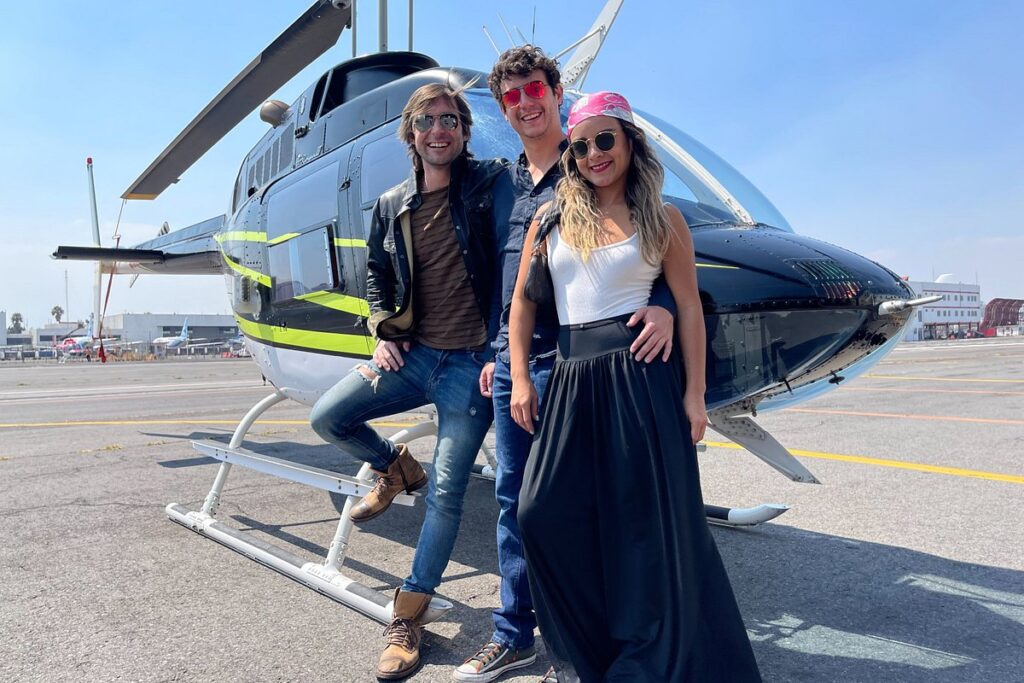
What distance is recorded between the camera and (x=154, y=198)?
26.2 feet

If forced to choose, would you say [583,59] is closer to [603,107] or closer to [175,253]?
[603,107]

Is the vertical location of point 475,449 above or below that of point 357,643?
above

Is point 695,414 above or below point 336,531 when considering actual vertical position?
above

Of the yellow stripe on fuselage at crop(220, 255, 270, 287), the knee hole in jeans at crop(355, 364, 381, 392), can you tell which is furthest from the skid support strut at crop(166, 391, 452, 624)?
the yellow stripe on fuselage at crop(220, 255, 270, 287)

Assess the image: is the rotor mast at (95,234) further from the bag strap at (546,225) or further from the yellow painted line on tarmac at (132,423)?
the bag strap at (546,225)

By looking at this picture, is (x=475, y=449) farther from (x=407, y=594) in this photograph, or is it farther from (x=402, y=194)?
(x=402, y=194)

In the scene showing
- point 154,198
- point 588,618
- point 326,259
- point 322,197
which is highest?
point 154,198

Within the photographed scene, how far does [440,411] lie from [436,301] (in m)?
0.42

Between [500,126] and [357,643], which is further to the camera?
[500,126]

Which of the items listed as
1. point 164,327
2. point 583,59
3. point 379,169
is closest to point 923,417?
point 583,59

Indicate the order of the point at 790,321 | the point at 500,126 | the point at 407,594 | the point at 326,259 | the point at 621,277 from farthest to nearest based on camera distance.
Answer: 1. the point at 326,259
2. the point at 500,126
3. the point at 407,594
4. the point at 790,321
5. the point at 621,277

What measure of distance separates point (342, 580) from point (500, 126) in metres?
2.17

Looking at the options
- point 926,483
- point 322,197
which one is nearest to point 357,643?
point 322,197

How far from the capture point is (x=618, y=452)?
1890 mm
